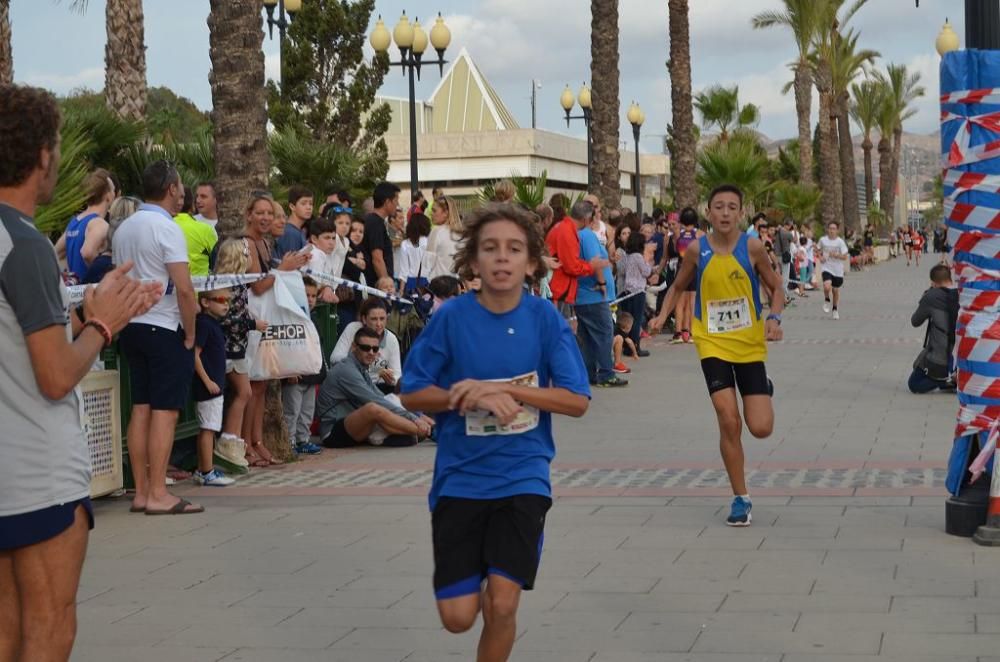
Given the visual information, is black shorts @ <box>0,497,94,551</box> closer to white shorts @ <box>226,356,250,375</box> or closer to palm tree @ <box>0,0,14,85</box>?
white shorts @ <box>226,356,250,375</box>

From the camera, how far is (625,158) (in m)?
84.3

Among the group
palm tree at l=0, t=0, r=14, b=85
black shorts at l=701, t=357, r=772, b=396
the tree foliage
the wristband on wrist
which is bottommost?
black shorts at l=701, t=357, r=772, b=396

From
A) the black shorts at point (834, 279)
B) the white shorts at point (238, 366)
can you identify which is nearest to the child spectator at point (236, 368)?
the white shorts at point (238, 366)

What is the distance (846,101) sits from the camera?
6731cm

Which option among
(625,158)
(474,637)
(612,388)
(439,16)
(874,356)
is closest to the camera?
(474,637)

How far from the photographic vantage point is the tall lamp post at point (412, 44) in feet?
79.8

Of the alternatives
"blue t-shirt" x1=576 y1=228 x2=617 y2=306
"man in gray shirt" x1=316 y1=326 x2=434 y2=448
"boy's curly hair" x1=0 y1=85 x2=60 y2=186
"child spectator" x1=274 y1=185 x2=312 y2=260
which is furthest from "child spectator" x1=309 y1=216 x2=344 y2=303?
"boy's curly hair" x1=0 y1=85 x2=60 y2=186

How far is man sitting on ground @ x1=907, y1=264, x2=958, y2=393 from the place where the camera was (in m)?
14.5

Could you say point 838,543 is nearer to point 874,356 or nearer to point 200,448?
point 200,448

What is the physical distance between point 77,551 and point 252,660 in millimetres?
1769

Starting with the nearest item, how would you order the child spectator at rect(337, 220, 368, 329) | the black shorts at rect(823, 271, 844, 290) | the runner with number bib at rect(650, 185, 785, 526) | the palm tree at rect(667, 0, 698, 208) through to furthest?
the runner with number bib at rect(650, 185, 785, 526) < the child spectator at rect(337, 220, 368, 329) < the black shorts at rect(823, 271, 844, 290) < the palm tree at rect(667, 0, 698, 208)

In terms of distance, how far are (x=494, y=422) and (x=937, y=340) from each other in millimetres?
11017

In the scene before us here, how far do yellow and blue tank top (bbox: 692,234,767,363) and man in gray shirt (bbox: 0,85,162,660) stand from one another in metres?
4.99

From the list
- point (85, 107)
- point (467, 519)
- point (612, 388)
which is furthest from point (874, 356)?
point (467, 519)
